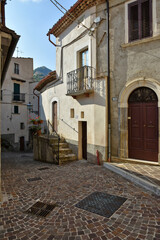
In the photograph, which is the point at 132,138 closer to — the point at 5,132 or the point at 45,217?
the point at 45,217

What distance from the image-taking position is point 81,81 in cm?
916

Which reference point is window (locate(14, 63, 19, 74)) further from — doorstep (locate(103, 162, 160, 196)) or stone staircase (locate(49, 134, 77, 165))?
doorstep (locate(103, 162, 160, 196))

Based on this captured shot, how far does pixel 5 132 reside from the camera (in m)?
23.2

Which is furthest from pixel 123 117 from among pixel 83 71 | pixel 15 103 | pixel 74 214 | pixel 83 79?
pixel 15 103

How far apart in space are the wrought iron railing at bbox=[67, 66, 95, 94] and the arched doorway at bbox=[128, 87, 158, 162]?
237cm

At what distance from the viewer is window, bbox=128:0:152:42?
6.62 metres

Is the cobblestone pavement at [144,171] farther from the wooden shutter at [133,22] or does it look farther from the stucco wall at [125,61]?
the wooden shutter at [133,22]

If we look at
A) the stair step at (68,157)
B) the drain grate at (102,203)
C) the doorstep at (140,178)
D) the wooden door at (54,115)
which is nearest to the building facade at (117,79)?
the stair step at (68,157)

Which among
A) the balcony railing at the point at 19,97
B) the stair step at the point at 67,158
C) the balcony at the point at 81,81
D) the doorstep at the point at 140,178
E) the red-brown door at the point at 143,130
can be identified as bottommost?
the stair step at the point at 67,158

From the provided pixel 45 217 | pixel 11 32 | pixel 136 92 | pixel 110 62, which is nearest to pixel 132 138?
pixel 136 92

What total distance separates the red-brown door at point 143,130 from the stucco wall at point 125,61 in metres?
0.29

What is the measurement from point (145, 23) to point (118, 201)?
7050 mm

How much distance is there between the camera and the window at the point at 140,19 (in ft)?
21.7

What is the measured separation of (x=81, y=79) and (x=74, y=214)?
283 inches
